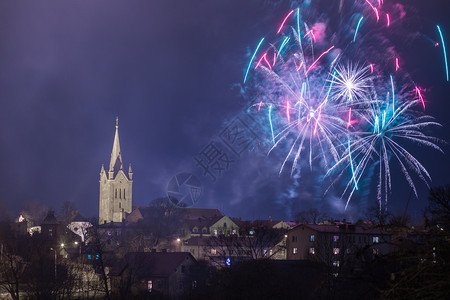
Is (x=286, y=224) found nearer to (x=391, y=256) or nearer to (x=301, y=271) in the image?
(x=301, y=271)

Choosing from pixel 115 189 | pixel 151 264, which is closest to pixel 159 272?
pixel 151 264

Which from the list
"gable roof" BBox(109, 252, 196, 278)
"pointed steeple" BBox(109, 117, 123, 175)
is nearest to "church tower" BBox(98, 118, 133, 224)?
"pointed steeple" BBox(109, 117, 123, 175)

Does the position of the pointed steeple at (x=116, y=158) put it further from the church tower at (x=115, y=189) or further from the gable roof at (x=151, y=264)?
the gable roof at (x=151, y=264)

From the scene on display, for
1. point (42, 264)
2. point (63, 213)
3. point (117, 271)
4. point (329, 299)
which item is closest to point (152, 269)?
point (117, 271)

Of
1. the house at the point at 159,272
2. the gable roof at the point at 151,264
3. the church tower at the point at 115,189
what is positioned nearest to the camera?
the house at the point at 159,272

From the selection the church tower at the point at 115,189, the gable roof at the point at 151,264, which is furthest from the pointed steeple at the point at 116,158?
the gable roof at the point at 151,264

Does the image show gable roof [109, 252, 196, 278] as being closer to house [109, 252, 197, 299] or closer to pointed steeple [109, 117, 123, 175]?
house [109, 252, 197, 299]

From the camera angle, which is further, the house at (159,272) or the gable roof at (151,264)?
the gable roof at (151,264)
